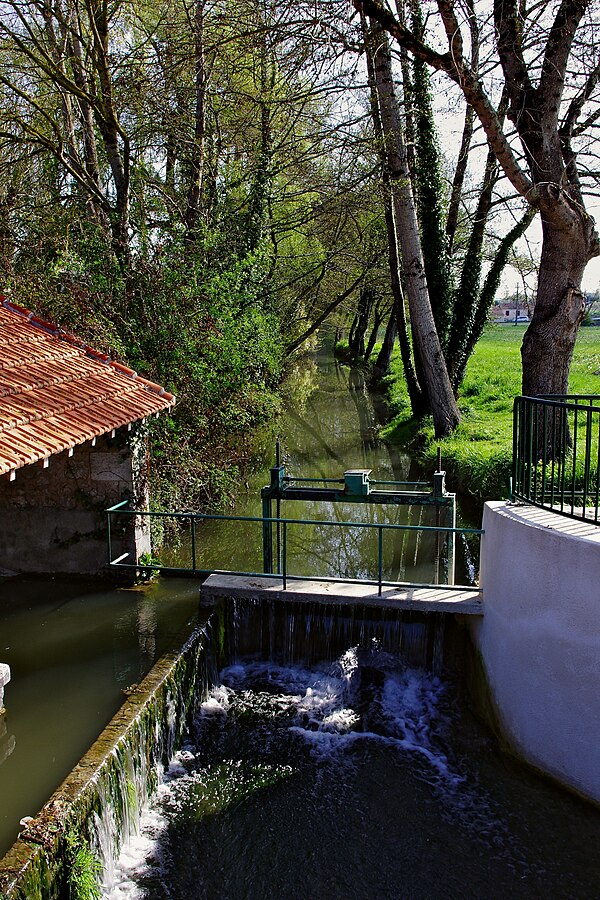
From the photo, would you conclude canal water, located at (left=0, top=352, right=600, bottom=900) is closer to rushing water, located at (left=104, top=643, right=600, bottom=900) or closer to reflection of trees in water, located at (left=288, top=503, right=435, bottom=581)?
rushing water, located at (left=104, top=643, right=600, bottom=900)

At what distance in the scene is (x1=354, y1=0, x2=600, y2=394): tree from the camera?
32.5 feet

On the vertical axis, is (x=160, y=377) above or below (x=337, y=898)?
above

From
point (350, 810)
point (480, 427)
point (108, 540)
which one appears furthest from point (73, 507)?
point (480, 427)

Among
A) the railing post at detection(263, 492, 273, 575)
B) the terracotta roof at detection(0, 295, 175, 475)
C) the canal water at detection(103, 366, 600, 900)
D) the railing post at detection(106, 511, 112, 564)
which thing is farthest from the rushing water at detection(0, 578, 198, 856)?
the terracotta roof at detection(0, 295, 175, 475)

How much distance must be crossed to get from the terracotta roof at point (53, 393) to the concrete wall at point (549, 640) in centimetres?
419

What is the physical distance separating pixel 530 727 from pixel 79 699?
4.09 metres

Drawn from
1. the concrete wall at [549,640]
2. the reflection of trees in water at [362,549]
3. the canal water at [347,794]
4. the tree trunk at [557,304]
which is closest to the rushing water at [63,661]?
the canal water at [347,794]

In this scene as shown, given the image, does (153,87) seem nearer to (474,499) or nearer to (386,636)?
(474,499)

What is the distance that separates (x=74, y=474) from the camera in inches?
369

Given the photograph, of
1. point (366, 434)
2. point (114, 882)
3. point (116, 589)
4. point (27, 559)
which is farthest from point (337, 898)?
point (366, 434)

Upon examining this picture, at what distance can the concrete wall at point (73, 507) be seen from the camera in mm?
9344

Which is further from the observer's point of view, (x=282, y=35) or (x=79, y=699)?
(x=282, y=35)

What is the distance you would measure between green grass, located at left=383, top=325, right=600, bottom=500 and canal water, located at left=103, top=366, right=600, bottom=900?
8.80ft

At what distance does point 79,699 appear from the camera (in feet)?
22.9
